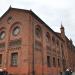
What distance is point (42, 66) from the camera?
23.9 m

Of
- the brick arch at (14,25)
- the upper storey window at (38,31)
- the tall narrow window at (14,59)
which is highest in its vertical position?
the brick arch at (14,25)

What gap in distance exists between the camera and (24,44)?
2177cm

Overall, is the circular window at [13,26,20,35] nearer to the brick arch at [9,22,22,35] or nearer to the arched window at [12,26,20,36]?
the arched window at [12,26,20,36]

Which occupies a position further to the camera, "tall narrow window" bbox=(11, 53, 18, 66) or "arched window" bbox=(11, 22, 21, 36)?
"arched window" bbox=(11, 22, 21, 36)

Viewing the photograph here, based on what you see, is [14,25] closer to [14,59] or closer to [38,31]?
[38,31]

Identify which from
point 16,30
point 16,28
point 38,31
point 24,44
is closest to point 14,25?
point 16,28

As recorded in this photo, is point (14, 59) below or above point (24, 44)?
below

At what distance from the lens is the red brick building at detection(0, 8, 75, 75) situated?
70.3 ft

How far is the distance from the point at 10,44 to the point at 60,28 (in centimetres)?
1972

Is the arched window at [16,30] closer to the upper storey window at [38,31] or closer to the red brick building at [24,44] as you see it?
the red brick building at [24,44]

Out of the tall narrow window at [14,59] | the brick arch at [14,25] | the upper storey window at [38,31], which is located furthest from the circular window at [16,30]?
the tall narrow window at [14,59]

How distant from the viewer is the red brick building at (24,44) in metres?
21.4

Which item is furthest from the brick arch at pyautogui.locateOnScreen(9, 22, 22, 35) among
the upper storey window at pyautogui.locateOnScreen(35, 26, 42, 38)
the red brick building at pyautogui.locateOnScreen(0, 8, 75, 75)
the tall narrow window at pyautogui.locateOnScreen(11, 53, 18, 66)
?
the tall narrow window at pyautogui.locateOnScreen(11, 53, 18, 66)

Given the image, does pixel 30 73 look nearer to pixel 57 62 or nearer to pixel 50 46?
pixel 50 46
